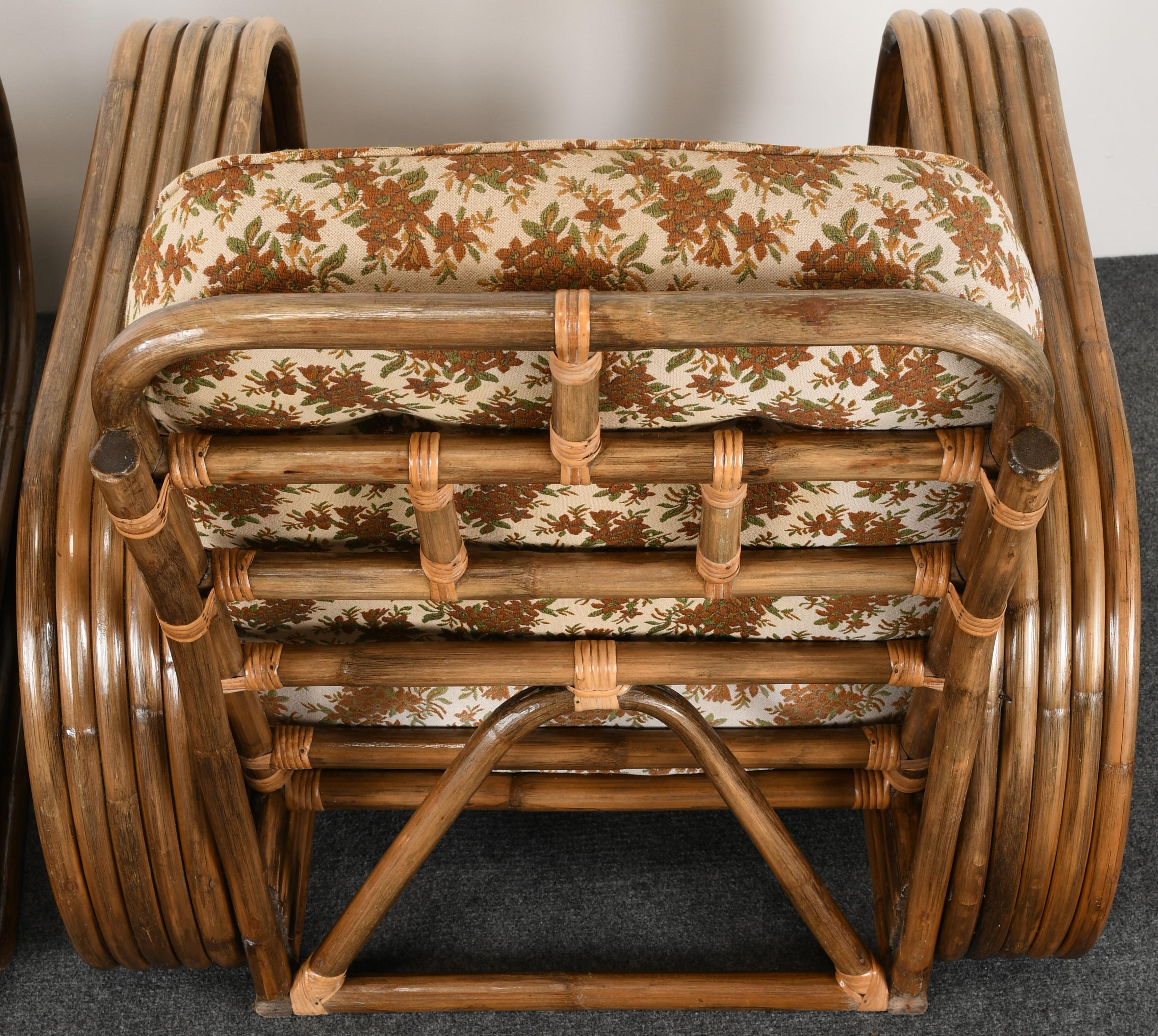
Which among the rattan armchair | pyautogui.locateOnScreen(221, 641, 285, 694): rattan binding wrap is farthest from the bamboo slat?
pyautogui.locateOnScreen(221, 641, 285, 694): rattan binding wrap

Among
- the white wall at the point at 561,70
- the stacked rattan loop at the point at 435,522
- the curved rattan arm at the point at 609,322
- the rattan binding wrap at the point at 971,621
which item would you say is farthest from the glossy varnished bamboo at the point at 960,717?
the white wall at the point at 561,70

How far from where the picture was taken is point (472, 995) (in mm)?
1320

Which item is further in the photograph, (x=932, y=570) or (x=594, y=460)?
(x=932, y=570)

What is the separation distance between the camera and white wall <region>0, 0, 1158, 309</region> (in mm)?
Result: 1802

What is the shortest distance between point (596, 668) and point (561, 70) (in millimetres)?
1204

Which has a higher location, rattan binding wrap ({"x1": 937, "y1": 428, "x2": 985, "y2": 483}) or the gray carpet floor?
rattan binding wrap ({"x1": 937, "y1": 428, "x2": 985, "y2": 483})

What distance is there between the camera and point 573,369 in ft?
2.58

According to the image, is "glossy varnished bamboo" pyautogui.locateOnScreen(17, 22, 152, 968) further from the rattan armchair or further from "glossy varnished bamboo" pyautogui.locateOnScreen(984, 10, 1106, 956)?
"glossy varnished bamboo" pyautogui.locateOnScreen(984, 10, 1106, 956)

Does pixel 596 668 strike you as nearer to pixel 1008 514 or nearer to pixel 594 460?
pixel 594 460

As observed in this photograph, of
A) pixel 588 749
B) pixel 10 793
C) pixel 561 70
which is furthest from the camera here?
pixel 561 70

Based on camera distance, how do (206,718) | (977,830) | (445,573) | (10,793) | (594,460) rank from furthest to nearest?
(10,793) < (977,830) < (206,718) < (445,573) < (594,460)

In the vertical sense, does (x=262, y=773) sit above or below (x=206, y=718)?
below

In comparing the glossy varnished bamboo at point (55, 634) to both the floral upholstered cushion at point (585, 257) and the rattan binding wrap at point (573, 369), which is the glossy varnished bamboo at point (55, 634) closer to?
the floral upholstered cushion at point (585, 257)

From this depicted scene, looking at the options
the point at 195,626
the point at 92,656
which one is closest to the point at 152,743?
the point at 92,656
